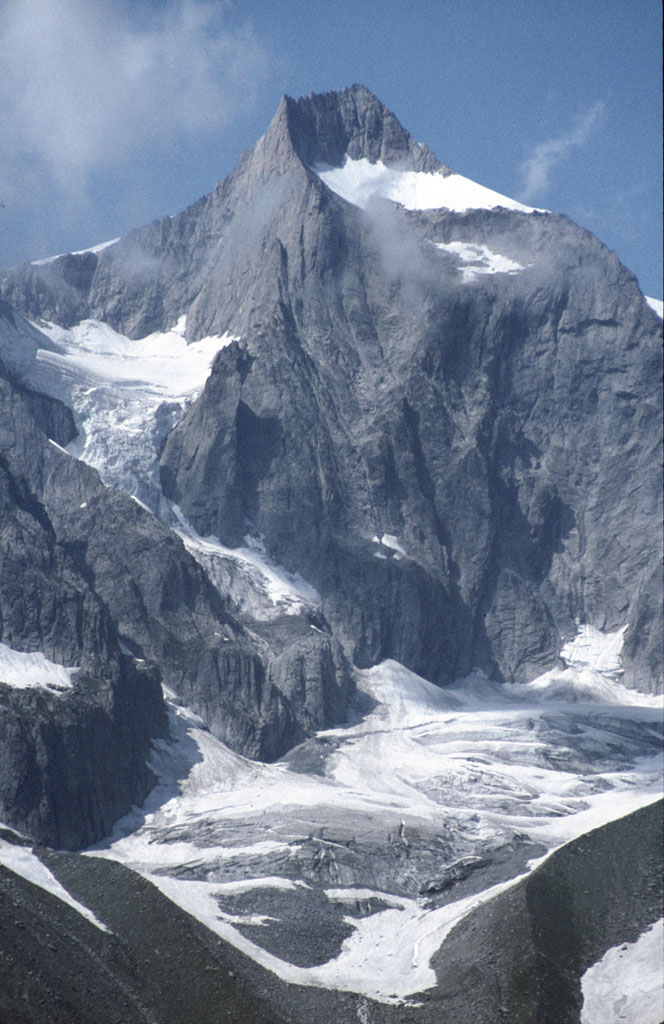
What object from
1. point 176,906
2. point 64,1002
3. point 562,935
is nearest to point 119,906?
point 176,906

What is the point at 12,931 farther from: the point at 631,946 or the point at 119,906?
the point at 631,946

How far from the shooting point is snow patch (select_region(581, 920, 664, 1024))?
7032 inches

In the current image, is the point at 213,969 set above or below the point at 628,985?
above

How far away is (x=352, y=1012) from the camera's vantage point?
6939 inches

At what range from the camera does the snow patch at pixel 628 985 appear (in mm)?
178625

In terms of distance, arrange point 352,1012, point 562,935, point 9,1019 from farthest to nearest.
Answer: point 562,935
point 352,1012
point 9,1019

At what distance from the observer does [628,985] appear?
185 metres

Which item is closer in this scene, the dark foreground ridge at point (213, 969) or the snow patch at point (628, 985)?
the dark foreground ridge at point (213, 969)

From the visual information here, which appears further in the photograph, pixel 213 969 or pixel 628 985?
pixel 628 985

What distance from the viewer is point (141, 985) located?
17062 cm

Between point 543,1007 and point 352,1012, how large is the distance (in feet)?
65.0

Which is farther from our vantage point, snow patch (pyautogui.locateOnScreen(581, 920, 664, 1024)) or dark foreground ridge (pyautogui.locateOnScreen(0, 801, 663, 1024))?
snow patch (pyautogui.locateOnScreen(581, 920, 664, 1024))

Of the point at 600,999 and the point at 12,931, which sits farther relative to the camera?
the point at 600,999

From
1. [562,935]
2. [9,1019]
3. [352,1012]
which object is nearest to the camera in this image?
[9,1019]
